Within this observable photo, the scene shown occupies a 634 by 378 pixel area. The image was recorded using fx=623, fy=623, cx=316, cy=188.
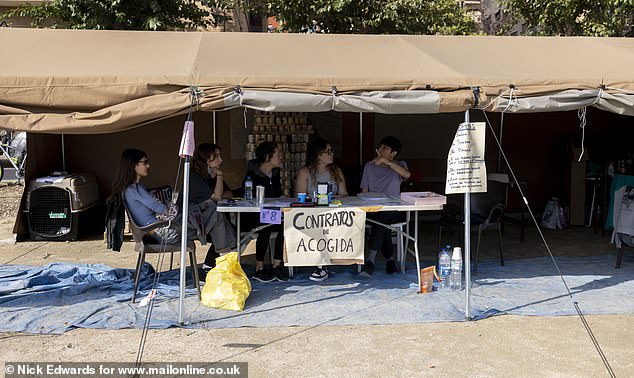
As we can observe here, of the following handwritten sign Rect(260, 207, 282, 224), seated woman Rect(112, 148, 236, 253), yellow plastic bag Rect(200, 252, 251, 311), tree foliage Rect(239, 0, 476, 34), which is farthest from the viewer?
tree foliage Rect(239, 0, 476, 34)

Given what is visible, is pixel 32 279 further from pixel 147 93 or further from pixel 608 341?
pixel 608 341

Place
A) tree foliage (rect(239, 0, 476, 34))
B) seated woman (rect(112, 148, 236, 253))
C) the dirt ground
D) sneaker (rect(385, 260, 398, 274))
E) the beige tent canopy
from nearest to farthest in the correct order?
1. the dirt ground
2. the beige tent canopy
3. seated woman (rect(112, 148, 236, 253))
4. sneaker (rect(385, 260, 398, 274))
5. tree foliage (rect(239, 0, 476, 34))

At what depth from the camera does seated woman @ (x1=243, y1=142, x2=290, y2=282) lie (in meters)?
5.80

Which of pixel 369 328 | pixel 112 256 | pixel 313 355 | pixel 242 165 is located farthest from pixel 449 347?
pixel 242 165

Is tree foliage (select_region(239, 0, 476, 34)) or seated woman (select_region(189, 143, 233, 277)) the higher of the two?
tree foliage (select_region(239, 0, 476, 34))

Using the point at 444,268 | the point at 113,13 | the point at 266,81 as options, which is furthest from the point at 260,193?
the point at 113,13

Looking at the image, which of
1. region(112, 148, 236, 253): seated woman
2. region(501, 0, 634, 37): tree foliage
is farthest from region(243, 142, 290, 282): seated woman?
region(501, 0, 634, 37): tree foliage

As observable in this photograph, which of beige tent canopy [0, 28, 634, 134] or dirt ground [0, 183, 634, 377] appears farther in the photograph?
beige tent canopy [0, 28, 634, 134]

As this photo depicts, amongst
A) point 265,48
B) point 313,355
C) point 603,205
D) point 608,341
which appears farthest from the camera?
point 603,205

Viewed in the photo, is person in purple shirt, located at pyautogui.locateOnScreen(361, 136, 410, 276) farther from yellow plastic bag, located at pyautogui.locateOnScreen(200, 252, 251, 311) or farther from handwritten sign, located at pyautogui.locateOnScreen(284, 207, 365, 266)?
yellow plastic bag, located at pyautogui.locateOnScreen(200, 252, 251, 311)

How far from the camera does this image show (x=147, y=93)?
4613 mm

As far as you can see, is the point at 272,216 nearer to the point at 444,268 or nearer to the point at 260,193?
the point at 260,193

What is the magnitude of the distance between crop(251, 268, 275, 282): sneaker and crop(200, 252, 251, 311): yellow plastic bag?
68cm

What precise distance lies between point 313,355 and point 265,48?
3.19m
